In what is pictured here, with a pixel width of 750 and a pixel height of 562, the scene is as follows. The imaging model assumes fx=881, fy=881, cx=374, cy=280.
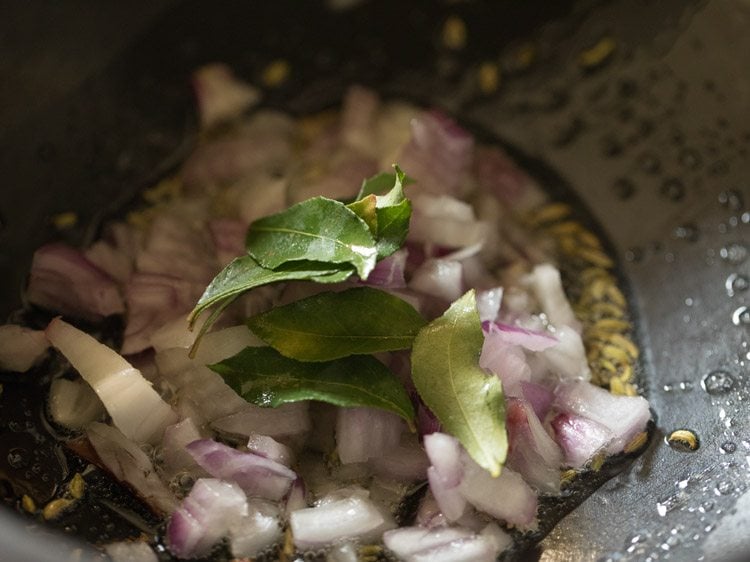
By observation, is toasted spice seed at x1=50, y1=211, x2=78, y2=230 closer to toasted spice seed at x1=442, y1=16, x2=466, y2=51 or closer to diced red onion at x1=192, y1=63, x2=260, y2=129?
diced red onion at x1=192, y1=63, x2=260, y2=129

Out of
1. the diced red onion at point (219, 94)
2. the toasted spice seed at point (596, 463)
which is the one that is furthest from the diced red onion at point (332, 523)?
the diced red onion at point (219, 94)

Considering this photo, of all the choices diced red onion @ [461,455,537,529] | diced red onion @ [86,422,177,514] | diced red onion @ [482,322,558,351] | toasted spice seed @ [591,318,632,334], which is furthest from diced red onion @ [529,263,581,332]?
diced red onion @ [86,422,177,514]

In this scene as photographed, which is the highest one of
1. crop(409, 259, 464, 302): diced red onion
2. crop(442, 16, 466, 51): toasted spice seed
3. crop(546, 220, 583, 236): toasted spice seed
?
crop(442, 16, 466, 51): toasted spice seed

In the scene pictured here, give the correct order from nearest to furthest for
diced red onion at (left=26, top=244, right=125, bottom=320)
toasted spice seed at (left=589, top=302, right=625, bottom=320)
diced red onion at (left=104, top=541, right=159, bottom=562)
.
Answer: diced red onion at (left=104, top=541, right=159, bottom=562) → diced red onion at (left=26, top=244, right=125, bottom=320) → toasted spice seed at (left=589, top=302, right=625, bottom=320)

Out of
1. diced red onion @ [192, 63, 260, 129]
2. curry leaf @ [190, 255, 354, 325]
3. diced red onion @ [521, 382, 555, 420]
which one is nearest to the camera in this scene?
curry leaf @ [190, 255, 354, 325]

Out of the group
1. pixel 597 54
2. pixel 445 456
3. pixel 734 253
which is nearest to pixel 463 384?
pixel 445 456

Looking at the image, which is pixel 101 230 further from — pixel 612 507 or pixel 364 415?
pixel 612 507

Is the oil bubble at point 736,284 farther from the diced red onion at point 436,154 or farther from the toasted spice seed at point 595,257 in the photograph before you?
the diced red onion at point 436,154
